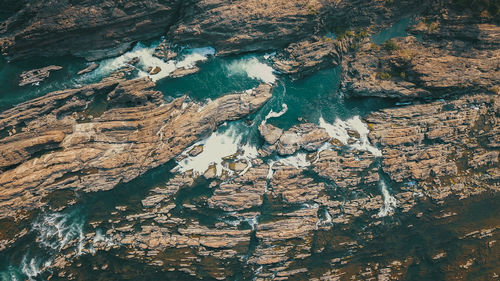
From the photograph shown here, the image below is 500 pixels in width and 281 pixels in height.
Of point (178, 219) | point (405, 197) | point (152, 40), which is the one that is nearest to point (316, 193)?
point (405, 197)

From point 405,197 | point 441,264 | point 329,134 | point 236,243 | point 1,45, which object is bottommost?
point 441,264

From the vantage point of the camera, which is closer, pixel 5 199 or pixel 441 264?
pixel 5 199

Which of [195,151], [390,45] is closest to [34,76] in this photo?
[195,151]

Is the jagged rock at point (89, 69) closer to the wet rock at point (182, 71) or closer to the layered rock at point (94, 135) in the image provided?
the layered rock at point (94, 135)

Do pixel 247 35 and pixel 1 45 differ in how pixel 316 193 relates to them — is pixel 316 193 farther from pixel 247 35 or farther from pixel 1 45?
pixel 1 45

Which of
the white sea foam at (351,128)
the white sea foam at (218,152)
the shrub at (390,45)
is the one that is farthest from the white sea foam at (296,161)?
the shrub at (390,45)

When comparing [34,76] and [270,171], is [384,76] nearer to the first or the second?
[270,171]

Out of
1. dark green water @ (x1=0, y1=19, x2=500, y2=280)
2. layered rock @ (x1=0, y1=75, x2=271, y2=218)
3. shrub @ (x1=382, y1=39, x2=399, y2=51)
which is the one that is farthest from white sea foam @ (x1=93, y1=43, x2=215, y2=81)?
shrub @ (x1=382, y1=39, x2=399, y2=51)
